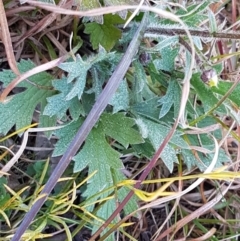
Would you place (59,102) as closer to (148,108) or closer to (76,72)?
(76,72)

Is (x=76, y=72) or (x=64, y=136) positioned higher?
(x=76, y=72)

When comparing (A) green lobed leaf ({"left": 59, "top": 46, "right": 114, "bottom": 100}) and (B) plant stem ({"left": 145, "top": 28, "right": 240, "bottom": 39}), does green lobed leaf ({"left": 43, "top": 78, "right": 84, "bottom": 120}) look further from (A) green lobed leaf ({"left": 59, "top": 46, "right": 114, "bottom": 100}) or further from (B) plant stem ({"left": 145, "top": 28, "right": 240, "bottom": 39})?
(B) plant stem ({"left": 145, "top": 28, "right": 240, "bottom": 39})

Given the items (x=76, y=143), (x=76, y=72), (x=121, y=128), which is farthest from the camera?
(x=121, y=128)

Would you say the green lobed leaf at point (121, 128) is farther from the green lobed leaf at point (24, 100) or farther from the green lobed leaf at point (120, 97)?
the green lobed leaf at point (24, 100)

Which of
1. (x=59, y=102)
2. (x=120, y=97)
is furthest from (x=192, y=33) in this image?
(x=59, y=102)

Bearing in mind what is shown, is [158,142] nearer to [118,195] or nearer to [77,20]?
[118,195]

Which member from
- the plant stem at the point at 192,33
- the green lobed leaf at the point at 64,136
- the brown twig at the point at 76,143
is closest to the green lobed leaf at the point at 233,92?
the plant stem at the point at 192,33

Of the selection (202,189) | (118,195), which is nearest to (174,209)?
(202,189)

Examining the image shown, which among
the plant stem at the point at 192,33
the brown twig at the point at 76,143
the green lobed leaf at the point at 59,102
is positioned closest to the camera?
the brown twig at the point at 76,143
